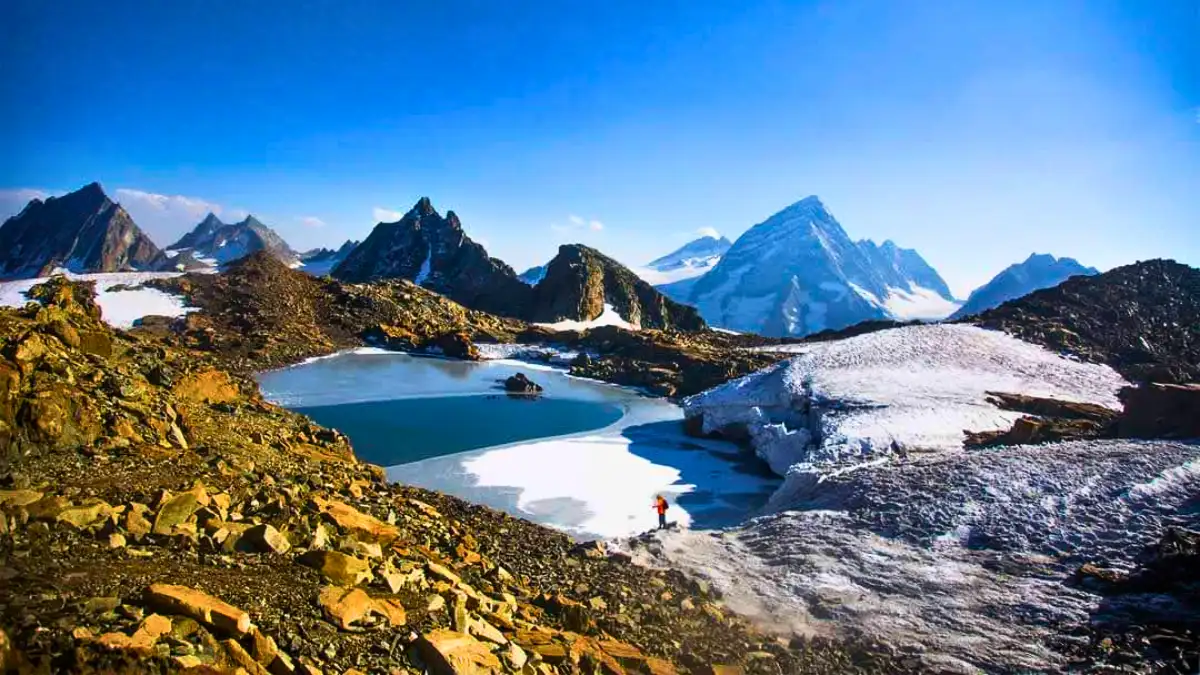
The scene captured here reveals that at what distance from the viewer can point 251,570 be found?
273 inches

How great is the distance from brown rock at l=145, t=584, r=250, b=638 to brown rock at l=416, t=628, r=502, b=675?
1.77 m

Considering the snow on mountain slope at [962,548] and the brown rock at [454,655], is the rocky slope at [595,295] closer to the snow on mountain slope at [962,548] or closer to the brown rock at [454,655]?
the snow on mountain slope at [962,548]

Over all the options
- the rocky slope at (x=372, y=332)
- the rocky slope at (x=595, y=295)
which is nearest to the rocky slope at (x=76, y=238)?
the rocky slope at (x=372, y=332)

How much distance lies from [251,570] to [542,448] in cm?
1927

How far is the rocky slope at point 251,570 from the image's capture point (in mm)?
5184

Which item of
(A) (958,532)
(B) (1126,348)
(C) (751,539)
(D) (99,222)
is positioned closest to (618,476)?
(C) (751,539)

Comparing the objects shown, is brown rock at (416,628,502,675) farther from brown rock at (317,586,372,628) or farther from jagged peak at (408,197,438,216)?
jagged peak at (408,197,438,216)

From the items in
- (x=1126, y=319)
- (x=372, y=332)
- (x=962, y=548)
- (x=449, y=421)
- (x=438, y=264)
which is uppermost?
(x=438, y=264)

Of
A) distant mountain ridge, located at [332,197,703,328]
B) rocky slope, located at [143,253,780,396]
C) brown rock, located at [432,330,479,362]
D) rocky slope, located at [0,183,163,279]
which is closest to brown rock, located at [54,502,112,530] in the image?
rocky slope, located at [143,253,780,396]

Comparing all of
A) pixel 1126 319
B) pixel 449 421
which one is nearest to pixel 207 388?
pixel 449 421

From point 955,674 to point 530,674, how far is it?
252 inches

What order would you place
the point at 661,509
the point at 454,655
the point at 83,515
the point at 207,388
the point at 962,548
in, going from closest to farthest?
the point at 454,655 < the point at 83,515 < the point at 962,548 < the point at 661,509 < the point at 207,388

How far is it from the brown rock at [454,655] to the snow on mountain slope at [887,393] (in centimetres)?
1388

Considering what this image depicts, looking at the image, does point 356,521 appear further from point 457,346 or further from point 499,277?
point 499,277
